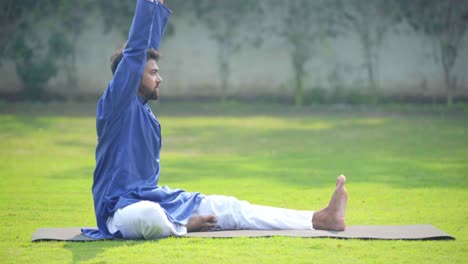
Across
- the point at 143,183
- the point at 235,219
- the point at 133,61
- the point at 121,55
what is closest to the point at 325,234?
the point at 235,219

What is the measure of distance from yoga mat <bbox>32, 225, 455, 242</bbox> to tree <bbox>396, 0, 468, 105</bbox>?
13.1 m

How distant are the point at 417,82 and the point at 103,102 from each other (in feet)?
45.8

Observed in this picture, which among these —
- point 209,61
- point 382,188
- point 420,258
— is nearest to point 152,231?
point 420,258

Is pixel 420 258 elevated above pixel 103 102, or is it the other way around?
pixel 103 102

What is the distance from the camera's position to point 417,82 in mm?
19297

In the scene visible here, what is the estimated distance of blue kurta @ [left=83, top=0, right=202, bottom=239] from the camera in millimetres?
6008

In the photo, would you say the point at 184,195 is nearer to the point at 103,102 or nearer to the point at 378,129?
the point at 103,102

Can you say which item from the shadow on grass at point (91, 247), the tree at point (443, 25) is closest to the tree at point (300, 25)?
the tree at point (443, 25)

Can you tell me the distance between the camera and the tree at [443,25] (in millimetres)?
18906

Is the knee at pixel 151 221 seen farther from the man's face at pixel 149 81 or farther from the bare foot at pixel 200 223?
the man's face at pixel 149 81

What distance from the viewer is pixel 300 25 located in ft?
65.2

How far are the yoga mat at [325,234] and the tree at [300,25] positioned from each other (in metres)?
13.4

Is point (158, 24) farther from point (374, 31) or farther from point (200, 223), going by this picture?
point (374, 31)

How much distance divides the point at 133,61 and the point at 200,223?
3.74 ft
